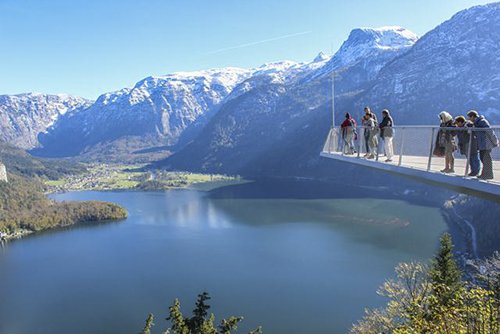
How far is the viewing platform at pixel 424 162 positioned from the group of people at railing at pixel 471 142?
11cm

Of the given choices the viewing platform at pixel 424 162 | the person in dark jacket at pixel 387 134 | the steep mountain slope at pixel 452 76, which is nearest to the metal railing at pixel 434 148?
the viewing platform at pixel 424 162

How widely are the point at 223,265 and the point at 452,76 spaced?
146m

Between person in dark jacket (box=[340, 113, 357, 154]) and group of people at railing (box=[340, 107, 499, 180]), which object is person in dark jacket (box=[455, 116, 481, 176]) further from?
person in dark jacket (box=[340, 113, 357, 154])

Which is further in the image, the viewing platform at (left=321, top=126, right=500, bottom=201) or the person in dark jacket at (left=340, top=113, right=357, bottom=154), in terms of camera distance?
the person in dark jacket at (left=340, top=113, right=357, bottom=154)

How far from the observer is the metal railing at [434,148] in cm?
989

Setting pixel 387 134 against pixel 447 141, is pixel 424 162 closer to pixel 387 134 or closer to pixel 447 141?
pixel 387 134

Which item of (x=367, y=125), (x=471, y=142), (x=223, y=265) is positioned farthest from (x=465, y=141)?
(x=223, y=265)

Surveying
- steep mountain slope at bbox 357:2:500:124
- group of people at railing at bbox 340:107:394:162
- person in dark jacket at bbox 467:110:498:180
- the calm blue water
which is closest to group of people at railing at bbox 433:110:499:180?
person in dark jacket at bbox 467:110:498:180

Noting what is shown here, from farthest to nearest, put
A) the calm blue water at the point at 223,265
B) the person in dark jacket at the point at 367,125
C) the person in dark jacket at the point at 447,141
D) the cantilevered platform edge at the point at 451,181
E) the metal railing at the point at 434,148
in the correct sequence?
1. the calm blue water at the point at 223,265
2. the person in dark jacket at the point at 367,125
3. the person in dark jacket at the point at 447,141
4. the metal railing at the point at 434,148
5. the cantilevered platform edge at the point at 451,181

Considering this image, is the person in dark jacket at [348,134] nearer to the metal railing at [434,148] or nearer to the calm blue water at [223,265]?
the metal railing at [434,148]

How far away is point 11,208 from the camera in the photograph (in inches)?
5017

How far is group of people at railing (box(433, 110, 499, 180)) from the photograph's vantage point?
9703mm

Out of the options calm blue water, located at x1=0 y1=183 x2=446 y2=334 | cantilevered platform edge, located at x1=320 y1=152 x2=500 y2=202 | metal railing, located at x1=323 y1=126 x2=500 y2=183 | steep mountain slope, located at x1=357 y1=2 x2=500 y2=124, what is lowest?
calm blue water, located at x1=0 y1=183 x2=446 y2=334

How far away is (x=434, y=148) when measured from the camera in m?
12.0
